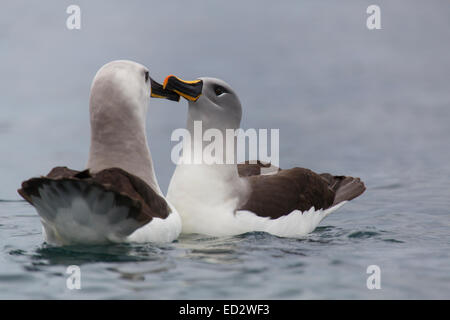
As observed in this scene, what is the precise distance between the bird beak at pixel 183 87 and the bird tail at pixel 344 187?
11.7 feet

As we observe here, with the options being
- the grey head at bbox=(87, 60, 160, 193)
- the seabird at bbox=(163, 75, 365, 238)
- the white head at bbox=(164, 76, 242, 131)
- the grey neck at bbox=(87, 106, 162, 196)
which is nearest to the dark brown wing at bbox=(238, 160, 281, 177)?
the seabird at bbox=(163, 75, 365, 238)

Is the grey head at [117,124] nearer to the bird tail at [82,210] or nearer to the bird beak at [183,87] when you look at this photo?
the bird beak at [183,87]

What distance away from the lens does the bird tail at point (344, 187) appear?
41.9 feet

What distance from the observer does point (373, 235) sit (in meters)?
11.2

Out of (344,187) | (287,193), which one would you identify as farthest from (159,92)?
(344,187)

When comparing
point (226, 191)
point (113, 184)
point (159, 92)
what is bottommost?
point (226, 191)

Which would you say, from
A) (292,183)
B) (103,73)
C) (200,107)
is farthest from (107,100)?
(292,183)

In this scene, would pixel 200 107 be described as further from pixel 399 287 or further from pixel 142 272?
pixel 399 287

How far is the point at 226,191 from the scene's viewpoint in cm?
1046

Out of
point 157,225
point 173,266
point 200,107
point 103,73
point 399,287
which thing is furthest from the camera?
point 200,107

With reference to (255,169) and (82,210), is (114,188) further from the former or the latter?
(255,169)

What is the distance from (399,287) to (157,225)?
10.4ft

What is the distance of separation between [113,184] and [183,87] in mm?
2696

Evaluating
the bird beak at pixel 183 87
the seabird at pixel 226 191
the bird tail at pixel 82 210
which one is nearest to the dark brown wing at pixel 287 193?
the seabird at pixel 226 191
